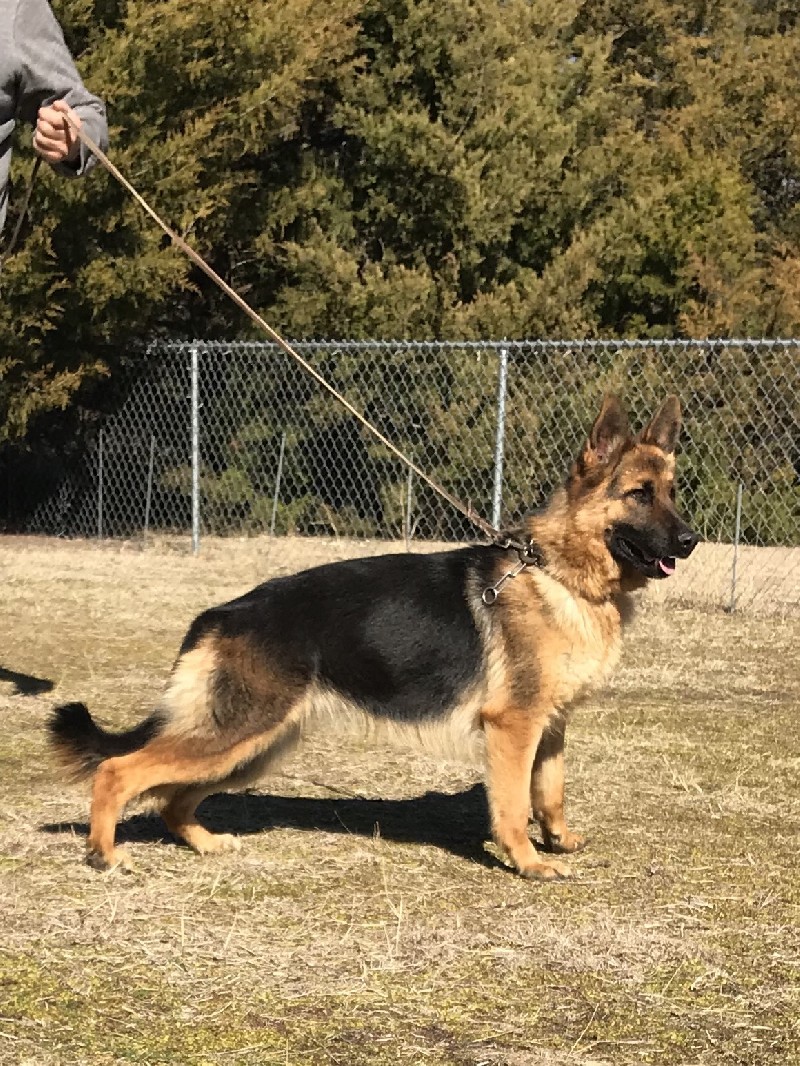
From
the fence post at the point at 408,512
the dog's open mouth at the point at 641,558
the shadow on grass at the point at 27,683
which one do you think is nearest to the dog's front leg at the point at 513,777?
the dog's open mouth at the point at 641,558

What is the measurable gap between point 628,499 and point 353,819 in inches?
63.1

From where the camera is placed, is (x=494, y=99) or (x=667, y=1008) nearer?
(x=667, y=1008)

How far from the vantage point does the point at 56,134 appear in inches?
175

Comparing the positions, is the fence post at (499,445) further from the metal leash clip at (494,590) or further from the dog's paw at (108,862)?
the dog's paw at (108,862)

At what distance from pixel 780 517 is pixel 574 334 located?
3.81 metres

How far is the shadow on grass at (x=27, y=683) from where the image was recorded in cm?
739

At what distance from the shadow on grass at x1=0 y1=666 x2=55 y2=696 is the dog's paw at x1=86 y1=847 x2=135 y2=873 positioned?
9.68 ft

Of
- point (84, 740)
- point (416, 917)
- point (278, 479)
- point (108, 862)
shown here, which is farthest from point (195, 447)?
point (416, 917)

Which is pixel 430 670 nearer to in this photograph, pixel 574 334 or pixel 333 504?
pixel 333 504

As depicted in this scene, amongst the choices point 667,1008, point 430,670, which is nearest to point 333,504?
point 430,670

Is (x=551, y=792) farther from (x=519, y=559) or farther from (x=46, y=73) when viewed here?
(x=46, y=73)

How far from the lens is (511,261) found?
16109mm

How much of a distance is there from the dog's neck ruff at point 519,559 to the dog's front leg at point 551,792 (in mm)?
533

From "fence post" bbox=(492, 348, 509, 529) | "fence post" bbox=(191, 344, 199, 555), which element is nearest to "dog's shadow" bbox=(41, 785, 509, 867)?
"fence post" bbox=(492, 348, 509, 529)
